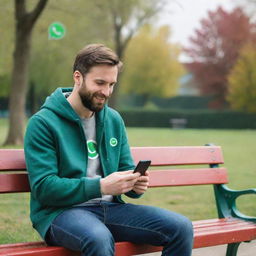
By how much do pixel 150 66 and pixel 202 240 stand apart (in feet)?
187

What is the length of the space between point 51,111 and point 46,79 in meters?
38.5

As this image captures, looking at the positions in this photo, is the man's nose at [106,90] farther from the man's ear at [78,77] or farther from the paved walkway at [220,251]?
the paved walkway at [220,251]

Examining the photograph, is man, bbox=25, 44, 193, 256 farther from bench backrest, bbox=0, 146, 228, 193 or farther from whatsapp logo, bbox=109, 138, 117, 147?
bench backrest, bbox=0, 146, 228, 193

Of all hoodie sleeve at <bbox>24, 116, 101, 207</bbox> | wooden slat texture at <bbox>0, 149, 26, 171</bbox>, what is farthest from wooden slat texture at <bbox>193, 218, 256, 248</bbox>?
wooden slat texture at <bbox>0, 149, 26, 171</bbox>

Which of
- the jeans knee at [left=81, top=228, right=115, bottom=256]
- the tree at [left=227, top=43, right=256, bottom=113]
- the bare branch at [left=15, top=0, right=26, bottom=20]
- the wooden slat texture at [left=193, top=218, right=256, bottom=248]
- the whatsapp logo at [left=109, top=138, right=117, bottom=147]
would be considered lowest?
the tree at [left=227, top=43, right=256, bottom=113]

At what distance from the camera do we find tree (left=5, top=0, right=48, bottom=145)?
15.1 m

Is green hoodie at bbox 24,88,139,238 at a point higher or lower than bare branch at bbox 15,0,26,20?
lower

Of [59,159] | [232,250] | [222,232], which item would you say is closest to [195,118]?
[232,250]

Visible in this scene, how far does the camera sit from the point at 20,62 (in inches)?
632

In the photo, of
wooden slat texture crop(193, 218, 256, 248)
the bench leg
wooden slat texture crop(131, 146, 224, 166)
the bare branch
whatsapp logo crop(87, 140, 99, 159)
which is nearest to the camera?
whatsapp logo crop(87, 140, 99, 159)

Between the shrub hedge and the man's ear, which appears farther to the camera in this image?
the shrub hedge

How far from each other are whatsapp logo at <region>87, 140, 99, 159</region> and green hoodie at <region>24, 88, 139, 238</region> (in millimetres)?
31

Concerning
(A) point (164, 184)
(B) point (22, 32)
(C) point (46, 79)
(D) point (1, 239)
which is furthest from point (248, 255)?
(C) point (46, 79)

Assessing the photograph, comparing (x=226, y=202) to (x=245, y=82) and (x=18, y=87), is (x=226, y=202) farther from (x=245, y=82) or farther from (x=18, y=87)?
(x=245, y=82)
